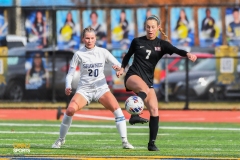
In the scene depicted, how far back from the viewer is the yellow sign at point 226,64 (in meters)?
23.5

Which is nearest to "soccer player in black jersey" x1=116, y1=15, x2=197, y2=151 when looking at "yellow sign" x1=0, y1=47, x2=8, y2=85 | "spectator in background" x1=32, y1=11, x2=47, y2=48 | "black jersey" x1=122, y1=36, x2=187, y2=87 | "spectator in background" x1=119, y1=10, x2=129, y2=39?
"black jersey" x1=122, y1=36, x2=187, y2=87

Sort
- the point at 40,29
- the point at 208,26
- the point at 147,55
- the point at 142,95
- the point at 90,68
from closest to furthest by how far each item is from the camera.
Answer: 1. the point at 142,95
2. the point at 147,55
3. the point at 90,68
4. the point at 208,26
5. the point at 40,29

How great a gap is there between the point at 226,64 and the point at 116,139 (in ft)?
33.8

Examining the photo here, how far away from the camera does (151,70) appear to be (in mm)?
11211

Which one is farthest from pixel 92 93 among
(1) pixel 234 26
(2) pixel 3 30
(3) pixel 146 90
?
Result: (2) pixel 3 30

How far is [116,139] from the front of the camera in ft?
45.5

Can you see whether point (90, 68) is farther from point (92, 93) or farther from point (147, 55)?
point (147, 55)

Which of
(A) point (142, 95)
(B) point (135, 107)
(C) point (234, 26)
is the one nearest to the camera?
(B) point (135, 107)

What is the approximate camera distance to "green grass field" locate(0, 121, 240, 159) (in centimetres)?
1074

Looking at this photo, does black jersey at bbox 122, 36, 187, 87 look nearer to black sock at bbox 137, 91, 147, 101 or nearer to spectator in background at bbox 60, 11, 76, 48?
black sock at bbox 137, 91, 147, 101

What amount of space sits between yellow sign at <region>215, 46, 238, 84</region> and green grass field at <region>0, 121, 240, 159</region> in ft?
17.7

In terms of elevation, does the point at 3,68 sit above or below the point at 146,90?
below

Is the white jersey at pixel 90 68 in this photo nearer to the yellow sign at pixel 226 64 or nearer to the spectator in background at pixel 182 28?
the yellow sign at pixel 226 64

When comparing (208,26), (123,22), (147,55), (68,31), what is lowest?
(68,31)
